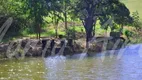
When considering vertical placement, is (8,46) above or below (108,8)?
below

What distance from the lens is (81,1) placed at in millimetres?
38531

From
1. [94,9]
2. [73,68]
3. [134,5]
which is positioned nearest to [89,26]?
[94,9]

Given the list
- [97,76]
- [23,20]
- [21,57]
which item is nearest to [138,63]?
[97,76]

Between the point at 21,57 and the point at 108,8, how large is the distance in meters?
12.6

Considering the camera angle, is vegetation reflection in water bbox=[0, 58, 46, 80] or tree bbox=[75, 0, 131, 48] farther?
tree bbox=[75, 0, 131, 48]

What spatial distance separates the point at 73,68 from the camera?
25.7m

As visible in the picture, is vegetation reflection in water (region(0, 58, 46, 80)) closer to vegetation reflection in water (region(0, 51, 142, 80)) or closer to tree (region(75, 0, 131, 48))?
vegetation reflection in water (region(0, 51, 142, 80))

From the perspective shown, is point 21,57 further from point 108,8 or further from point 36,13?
point 108,8

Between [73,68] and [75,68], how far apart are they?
0.52 ft

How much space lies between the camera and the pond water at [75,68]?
22.5m

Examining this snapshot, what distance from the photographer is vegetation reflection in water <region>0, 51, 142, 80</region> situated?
73.7ft

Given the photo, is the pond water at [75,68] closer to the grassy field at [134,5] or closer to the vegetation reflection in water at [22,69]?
the vegetation reflection in water at [22,69]

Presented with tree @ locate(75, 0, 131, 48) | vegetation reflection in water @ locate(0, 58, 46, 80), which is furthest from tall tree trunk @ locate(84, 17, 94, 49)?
vegetation reflection in water @ locate(0, 58, 46, 80)

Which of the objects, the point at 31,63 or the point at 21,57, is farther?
the point at 21,57
